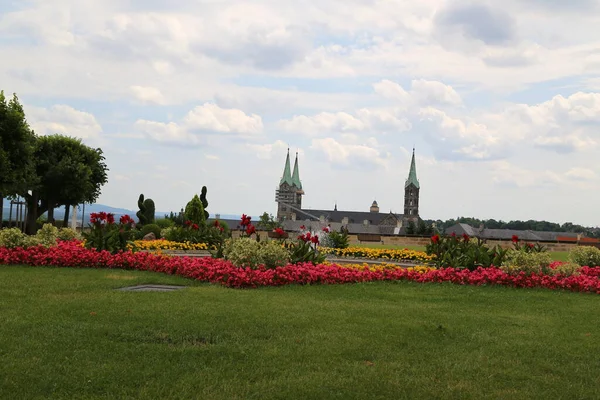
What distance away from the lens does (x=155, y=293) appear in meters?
9.78

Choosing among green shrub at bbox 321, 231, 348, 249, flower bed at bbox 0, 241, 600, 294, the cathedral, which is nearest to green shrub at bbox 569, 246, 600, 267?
flower bed at bbox 0, 241, 600, 294

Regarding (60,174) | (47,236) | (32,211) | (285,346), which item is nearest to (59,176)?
(60,174)

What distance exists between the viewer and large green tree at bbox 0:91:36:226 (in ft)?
77.8

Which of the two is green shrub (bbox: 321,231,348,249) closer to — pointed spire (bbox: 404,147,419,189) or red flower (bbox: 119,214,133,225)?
red flower (bbox: 119,214,133,225)

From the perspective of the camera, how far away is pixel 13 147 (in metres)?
24.5

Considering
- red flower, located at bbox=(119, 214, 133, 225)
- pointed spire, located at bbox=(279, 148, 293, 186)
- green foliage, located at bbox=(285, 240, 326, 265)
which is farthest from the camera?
pointed spire, located at bbox=(279, 148, 293, 186)

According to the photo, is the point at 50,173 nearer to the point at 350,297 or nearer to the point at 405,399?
the point at 350,297

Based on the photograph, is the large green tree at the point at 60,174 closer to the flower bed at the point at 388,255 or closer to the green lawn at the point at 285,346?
the flower bed at the point at 388,255

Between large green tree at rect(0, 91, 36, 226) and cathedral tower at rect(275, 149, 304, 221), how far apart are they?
133508mm

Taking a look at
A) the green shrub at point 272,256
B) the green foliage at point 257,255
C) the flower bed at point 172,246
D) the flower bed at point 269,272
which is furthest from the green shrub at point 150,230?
the green shrub at point 272,256

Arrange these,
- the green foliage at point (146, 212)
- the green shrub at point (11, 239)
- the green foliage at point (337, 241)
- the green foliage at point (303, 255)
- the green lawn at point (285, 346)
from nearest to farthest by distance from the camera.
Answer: the green lawn at point (285, 346)
the green foliage at point (303, 255)
the green shrub at point (11, 239)
the green foliage at point (337, 241)
the green foliage at point (146, 212)

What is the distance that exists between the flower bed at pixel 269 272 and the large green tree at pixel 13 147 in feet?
33.8

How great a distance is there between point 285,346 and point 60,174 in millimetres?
29427

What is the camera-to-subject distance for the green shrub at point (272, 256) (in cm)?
1245
